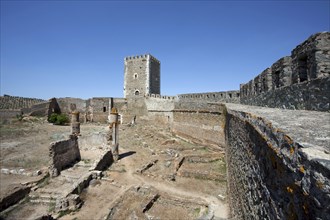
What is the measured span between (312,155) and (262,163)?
1298mm

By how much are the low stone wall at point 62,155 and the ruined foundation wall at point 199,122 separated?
1018 cm

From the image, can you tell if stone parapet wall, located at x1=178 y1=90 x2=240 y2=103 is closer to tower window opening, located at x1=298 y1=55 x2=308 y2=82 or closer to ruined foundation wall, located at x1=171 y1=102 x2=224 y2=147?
ruined foundation wall, located at x1=171 y1=102 x2=224 y2=147

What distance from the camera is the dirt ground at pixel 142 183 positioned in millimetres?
8906

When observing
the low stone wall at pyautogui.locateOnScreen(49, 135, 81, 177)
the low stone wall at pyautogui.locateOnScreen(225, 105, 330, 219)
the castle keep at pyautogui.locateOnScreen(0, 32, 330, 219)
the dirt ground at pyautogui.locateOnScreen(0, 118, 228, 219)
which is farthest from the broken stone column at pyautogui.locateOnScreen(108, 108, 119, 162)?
the low stone wall at pyautogui.locateOnScreen(225, 105, 330, 219)

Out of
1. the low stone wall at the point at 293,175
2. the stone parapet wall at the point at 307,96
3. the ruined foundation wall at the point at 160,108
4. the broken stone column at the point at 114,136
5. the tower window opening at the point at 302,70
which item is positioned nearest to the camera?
the low stone wall at the point at 293,175

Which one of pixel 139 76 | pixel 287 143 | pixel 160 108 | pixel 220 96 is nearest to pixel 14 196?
pixel 287 143

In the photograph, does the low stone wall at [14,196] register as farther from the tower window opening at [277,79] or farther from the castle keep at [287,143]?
the tower window opening at [277,79]

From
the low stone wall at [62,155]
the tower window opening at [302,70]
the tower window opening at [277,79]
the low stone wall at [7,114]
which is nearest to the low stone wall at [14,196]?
the low stone wall at [62,155]

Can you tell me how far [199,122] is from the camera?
20000 mm

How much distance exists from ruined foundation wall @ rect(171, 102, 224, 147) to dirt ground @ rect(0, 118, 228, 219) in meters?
1.02

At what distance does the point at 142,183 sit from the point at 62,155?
561cm

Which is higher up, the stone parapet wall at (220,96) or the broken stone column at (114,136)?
the stone parapet wall at (220,96)

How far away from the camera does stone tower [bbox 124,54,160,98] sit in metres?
33.9

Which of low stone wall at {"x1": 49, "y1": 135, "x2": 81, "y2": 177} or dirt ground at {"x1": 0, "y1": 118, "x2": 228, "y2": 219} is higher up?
low stone wall at {"x1": 49, "y1": 135, "x2": 81, "y2": 177}
